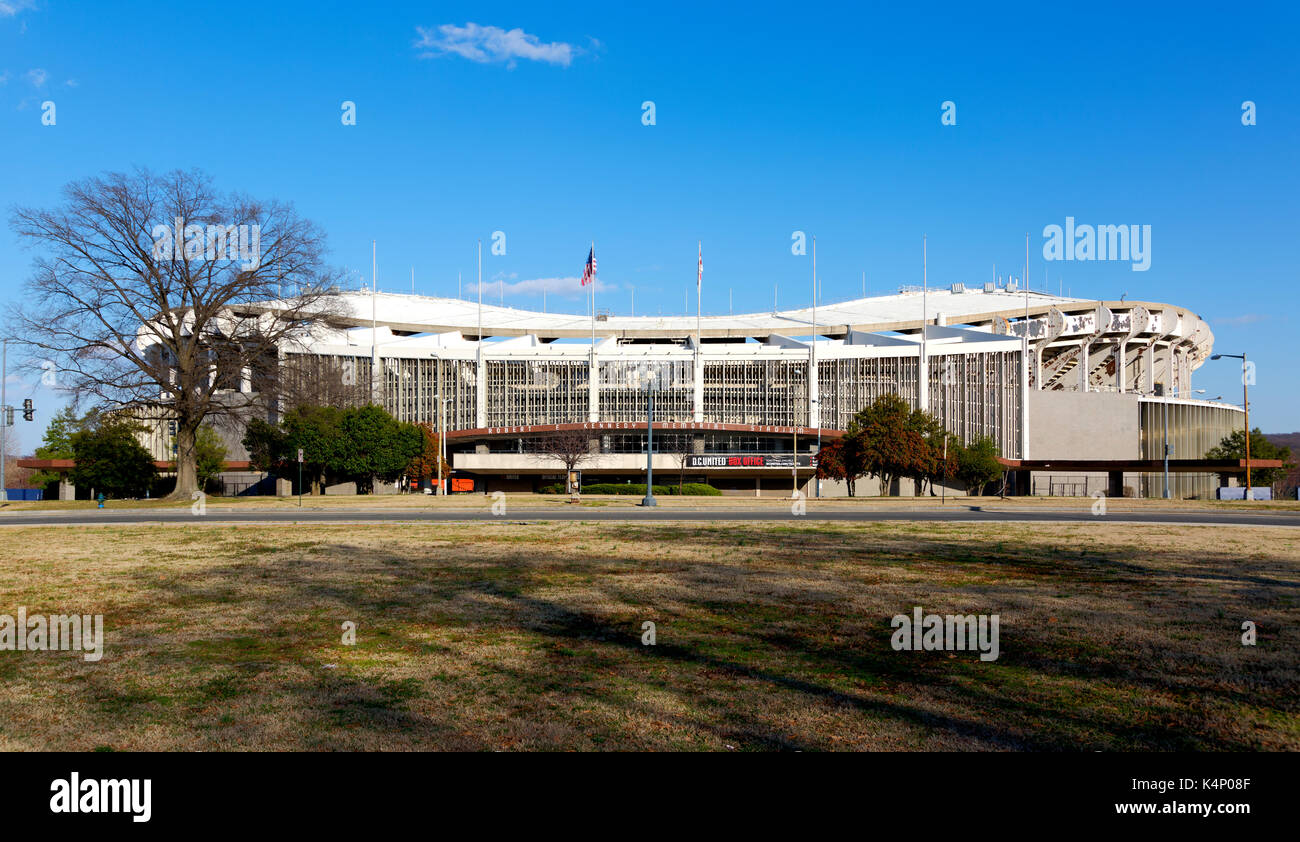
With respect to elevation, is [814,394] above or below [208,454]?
above

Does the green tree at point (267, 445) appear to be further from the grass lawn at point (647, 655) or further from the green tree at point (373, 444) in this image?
the grass lawn at point (647, 655)

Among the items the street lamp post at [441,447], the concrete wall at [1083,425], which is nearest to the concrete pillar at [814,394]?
the concrete wall at [1083,425]

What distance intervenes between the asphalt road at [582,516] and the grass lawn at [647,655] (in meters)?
12.6

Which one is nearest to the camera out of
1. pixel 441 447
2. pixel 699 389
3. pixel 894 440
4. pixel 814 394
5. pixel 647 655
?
pixel 647 655

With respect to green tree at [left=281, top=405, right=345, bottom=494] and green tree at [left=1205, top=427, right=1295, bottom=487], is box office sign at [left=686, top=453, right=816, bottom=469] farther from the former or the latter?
green tree at [left=1205, top=427, right=1295, bottom=487]

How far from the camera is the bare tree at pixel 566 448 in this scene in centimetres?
8012

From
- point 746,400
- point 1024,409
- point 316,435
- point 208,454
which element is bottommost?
point 208,454

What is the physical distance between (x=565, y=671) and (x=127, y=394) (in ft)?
145

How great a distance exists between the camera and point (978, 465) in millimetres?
78312

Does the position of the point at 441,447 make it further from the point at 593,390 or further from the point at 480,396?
the point at 593,390

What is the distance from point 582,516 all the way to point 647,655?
23688mm

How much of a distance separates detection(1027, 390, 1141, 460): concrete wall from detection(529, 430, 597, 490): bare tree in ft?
158

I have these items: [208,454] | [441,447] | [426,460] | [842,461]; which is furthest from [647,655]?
[208,454]
